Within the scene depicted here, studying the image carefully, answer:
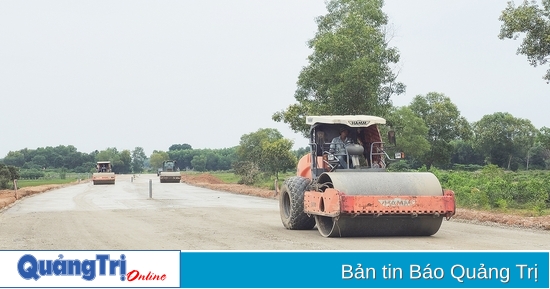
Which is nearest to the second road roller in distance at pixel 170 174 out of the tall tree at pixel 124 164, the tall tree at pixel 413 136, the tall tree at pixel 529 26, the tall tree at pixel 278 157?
the tall tree at pixel 278 157

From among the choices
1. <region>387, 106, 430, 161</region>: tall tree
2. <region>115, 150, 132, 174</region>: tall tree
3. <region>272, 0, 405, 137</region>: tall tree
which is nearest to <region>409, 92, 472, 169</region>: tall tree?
<region>387, 106, 430, 161</region>: tall tree

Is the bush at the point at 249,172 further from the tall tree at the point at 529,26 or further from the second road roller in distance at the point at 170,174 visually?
the tall tree at the point at 529,26

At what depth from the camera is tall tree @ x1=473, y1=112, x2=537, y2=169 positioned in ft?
372

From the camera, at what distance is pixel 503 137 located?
114062 mm

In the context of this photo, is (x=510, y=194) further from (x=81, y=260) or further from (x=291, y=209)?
(x=81, y=260)

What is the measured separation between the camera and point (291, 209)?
16516 millimetres

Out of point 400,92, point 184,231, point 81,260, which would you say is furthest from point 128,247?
point 400,92

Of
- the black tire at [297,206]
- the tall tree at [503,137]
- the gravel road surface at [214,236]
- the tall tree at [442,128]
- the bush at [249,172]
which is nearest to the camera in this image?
the gravel road surface at [214,236]

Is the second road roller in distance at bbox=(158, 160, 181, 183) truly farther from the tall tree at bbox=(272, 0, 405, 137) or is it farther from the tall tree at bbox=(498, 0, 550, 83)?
the tall tree at bbox=(498, 0, 550, 83)

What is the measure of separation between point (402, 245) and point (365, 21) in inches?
1133

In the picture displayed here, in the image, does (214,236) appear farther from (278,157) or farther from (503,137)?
(503,137)

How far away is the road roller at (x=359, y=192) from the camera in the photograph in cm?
1374

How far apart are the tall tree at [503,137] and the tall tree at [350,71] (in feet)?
256

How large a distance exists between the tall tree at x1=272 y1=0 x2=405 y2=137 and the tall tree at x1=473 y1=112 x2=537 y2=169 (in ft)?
256
